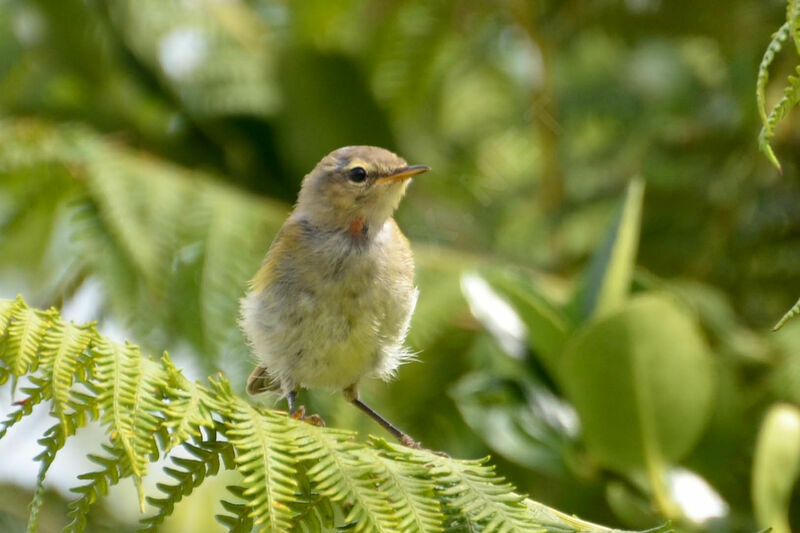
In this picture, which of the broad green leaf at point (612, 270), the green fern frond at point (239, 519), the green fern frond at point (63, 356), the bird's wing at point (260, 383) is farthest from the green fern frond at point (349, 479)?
the bird's wing at point (260, 383)

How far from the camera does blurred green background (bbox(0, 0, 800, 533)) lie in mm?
2332

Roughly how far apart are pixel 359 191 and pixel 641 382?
0.98m

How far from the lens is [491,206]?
418cm

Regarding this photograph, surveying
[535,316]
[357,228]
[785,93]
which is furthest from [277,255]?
[785,93]

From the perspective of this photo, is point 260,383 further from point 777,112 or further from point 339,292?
point 777,112

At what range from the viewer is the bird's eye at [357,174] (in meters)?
2.74

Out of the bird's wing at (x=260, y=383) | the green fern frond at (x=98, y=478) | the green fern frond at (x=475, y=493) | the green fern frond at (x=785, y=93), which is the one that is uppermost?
the green fern frond at (x=785, y=93)

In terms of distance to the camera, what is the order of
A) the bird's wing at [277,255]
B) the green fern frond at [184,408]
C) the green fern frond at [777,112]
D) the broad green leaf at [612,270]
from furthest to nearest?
the bird's wing at [277,255]
the broad green leaf at [612,270]
the green fern frond at [184,408]
the green fern frond at [777,112]

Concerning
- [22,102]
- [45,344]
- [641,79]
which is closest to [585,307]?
[45,344]

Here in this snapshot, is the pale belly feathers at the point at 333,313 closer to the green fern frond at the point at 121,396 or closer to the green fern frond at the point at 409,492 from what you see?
the green fern frond at the point at 409,492

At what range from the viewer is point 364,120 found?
3621 millimetres

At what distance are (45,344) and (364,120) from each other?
2.29 m

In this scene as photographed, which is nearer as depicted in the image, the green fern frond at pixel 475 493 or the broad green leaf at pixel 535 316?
the green fern frond at pixel 475 493

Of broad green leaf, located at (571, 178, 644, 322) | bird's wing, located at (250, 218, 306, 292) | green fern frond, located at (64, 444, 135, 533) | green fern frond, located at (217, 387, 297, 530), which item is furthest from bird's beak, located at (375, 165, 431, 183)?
green fern frond, located at (64, 444, 135, 533)
